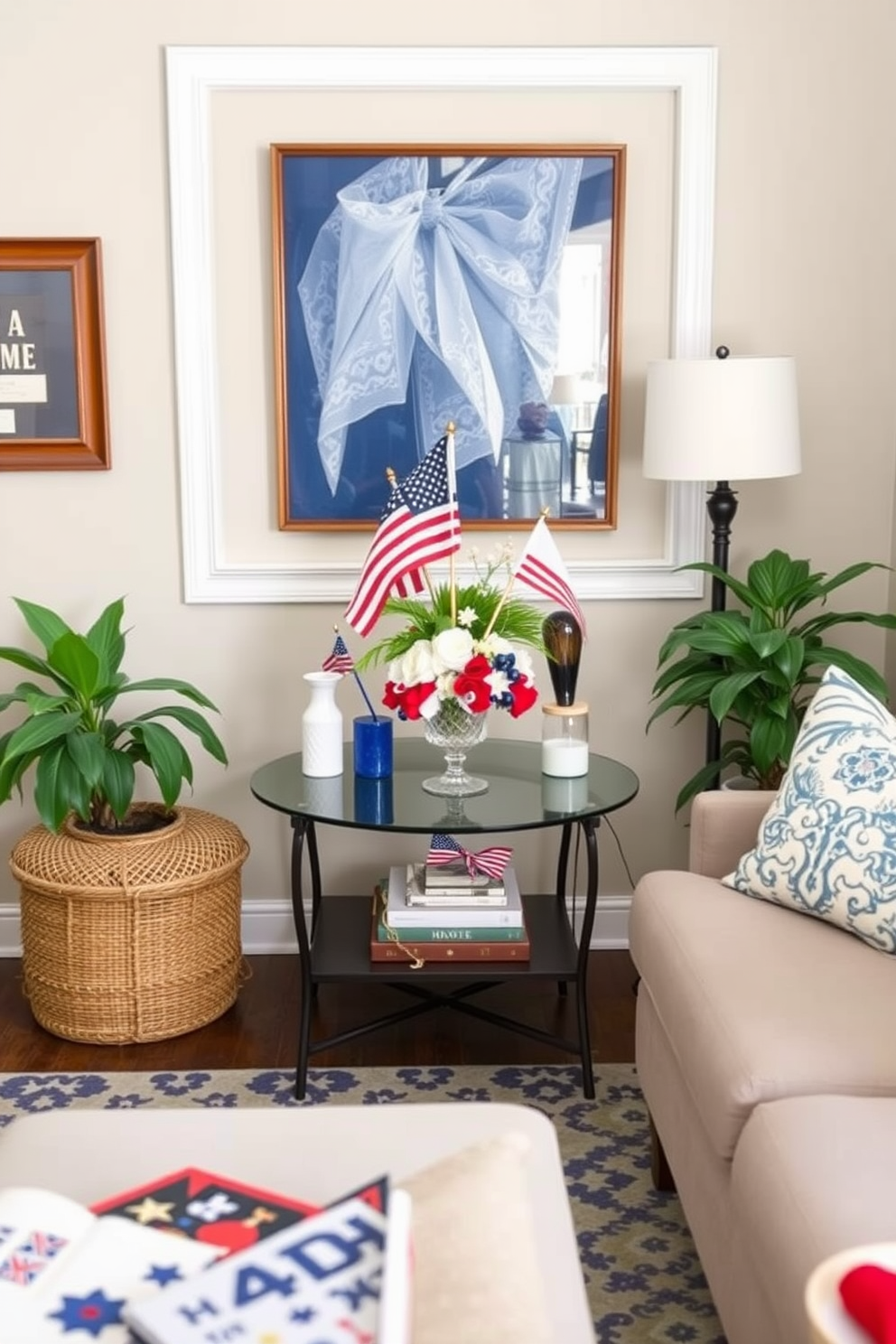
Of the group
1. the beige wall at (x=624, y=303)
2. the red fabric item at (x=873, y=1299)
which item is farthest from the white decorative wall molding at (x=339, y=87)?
the red fabric item at (x=873, y=1299)

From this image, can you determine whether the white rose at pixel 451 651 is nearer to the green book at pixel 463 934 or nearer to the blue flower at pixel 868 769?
the green book at pixel 463 934

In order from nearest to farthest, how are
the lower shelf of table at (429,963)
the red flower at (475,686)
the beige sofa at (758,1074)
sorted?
the beige sofa at (758,1074) < the red flower at (475,686) < the lower shelf of table at (429,963)

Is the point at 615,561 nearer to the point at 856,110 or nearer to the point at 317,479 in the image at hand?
the point at 317,479

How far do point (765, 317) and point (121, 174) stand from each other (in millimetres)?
1510

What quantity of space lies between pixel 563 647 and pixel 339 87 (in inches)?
54.4

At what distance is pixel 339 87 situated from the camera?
3270 mm

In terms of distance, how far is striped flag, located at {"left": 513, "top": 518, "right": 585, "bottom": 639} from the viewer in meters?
2.90

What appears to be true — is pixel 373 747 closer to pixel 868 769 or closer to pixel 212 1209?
pixel 868 769

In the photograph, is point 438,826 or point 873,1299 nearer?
point 873,1299

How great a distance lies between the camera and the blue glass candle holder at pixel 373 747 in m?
2.97

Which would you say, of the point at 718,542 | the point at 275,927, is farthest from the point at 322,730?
the point at 718,542

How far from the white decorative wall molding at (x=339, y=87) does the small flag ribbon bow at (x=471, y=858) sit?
0.79 meters

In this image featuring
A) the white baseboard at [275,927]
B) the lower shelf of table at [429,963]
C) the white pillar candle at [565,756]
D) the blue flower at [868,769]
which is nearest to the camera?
the blue flower at [868,769]

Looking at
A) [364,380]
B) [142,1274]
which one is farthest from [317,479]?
[142,1274]
